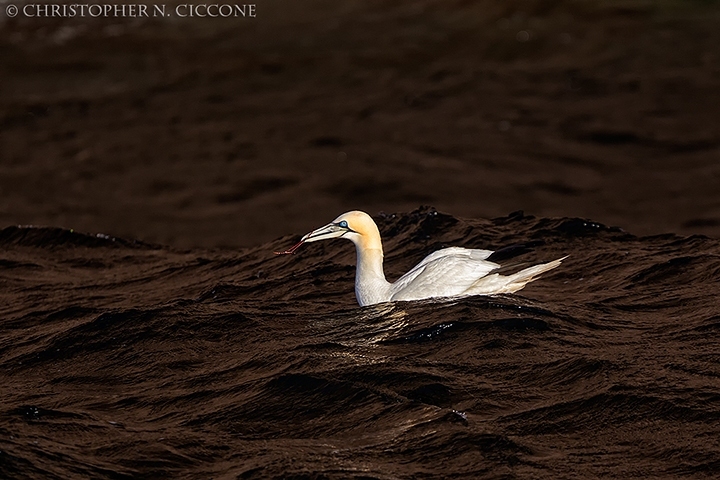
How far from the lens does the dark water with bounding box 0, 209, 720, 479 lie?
6.47 metres

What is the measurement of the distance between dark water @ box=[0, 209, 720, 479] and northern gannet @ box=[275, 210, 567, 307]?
0.13m

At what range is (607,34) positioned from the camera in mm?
18109

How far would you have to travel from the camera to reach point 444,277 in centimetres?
864

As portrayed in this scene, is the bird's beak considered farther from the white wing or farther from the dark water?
the white wing

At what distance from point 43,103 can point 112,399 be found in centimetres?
1153

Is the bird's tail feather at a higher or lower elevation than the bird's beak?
lower

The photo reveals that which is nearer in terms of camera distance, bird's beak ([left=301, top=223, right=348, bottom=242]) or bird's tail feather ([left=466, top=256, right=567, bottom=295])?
bird's tail feather ([left=466, top=256, right=567, bottom=295])

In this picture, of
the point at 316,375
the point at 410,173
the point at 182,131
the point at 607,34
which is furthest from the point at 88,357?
the point at 607,34

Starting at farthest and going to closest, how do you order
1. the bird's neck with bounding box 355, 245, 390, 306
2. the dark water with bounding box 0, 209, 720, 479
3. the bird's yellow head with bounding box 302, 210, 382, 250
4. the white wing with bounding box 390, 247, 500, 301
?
the bird's yellow head with bounding box 302, 210, 382, 250, the bird's neck with bounding box 355, 245, 390, 306, the white wing with bounding box 390, 247, 500, 301, the dark water with bounding box 0, 209, 720, 479

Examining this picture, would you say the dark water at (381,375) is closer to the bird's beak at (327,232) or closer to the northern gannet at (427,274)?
the northern gannet at (427,274)

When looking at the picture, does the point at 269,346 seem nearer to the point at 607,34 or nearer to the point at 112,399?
the point at 112,399

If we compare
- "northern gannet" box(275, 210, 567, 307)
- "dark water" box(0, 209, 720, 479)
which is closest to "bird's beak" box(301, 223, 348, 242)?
"northern gannet" box(275, 210, 567, 307)

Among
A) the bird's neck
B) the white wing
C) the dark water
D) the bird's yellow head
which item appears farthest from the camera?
the bird's yellow head

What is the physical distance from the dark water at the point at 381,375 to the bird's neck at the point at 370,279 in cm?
13
